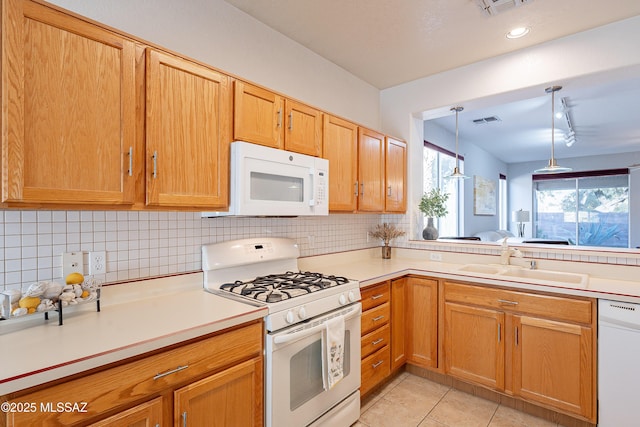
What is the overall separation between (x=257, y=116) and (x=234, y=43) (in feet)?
2.13

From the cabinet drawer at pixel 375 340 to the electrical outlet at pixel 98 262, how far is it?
5.23ft

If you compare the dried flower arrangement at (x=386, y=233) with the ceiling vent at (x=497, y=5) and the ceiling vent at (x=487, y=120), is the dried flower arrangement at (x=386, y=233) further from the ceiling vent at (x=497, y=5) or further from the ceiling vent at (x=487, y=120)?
the ceiling vent at (x=487, y=120)

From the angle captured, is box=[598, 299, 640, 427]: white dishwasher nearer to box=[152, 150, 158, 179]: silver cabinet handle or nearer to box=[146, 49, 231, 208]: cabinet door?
box=[146, 49, 231, 208]: cabinet door

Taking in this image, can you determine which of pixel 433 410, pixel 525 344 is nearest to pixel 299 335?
pixel 433 410

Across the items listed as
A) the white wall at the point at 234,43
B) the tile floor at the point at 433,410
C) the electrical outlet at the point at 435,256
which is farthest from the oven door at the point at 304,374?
the white wall at the point at 234,43

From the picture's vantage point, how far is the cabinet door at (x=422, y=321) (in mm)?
2553

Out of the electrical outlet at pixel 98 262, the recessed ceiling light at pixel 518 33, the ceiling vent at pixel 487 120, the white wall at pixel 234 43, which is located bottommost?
the electrical outlet at pixel 98 262

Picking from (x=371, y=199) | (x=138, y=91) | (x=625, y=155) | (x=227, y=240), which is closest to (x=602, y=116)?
(x=625, y=155)

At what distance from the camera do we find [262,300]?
1.63 m

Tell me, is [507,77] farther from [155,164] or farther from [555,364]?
[155,164]

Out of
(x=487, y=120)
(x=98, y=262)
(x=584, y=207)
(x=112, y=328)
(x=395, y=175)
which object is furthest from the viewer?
(x=584, y=207)

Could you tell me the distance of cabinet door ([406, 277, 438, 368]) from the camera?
2553 millimetres

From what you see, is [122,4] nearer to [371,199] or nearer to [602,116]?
[371,199]

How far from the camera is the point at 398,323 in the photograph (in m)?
2.59
